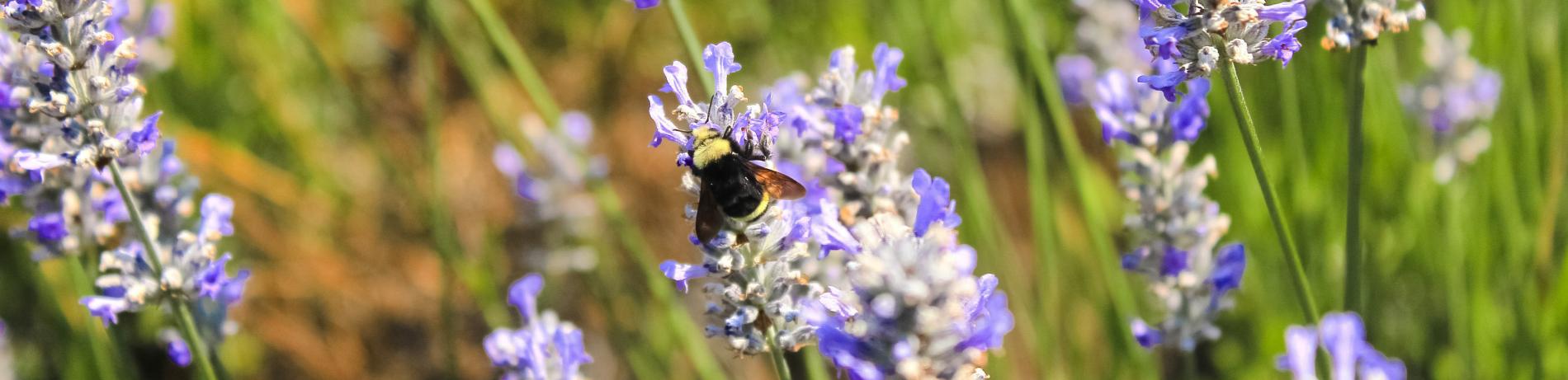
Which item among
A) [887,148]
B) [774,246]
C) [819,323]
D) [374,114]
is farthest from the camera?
[374,114]

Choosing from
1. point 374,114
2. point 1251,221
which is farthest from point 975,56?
point 374,114

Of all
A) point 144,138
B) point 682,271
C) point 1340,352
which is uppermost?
point 144,138

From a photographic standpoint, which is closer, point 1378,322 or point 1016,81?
point 1016,81

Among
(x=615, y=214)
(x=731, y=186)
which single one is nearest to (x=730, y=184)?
(x=731, y=186)

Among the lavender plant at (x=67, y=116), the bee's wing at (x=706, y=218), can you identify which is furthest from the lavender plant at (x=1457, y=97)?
the lavender plant at (x=67, y=116)

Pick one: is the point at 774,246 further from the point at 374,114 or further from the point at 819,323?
the point at 374,114

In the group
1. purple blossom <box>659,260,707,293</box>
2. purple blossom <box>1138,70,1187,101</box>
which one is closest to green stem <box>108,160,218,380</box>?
purple blossom <box>659,260,707,293</box>

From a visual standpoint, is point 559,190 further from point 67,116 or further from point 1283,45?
point 1283,45
